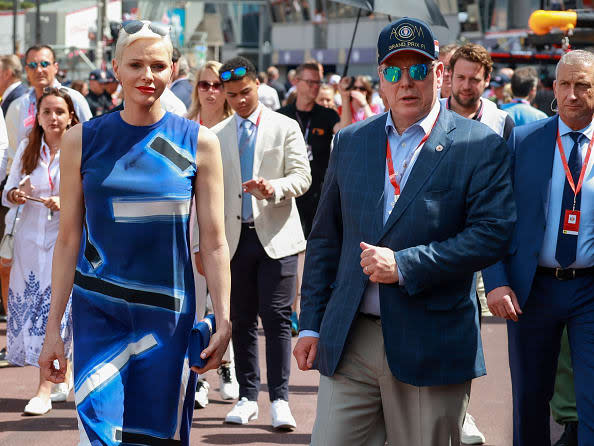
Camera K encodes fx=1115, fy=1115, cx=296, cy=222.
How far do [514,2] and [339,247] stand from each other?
3879cm

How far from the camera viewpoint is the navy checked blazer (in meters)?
3.96

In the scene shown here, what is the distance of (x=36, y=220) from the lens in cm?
769

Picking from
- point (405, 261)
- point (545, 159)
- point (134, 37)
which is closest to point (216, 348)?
point (405, 261)

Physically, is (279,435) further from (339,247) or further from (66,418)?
(339,247)

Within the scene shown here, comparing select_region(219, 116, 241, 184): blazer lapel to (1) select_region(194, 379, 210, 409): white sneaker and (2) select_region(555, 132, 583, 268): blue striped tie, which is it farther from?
(2) select_region(555, 132, 583, 268): blue striped tie

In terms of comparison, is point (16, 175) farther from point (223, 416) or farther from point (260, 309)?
point (223, 416)

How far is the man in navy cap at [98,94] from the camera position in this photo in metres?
16.5

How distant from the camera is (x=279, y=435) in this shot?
6789mm

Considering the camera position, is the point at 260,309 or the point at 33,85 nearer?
the point at 260,309

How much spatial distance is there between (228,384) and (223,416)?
21.4 inches

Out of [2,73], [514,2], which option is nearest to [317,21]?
[514,2]

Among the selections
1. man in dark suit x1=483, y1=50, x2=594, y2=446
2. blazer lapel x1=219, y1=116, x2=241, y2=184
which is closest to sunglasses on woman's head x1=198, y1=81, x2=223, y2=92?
blazer lapel x1=219, y1=116, x2=241, y2=184

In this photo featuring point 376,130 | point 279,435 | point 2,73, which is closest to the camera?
point 376,130

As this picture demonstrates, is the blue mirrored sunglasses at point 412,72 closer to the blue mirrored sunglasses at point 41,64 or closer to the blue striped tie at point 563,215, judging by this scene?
the blue striped tie at point 563,215
